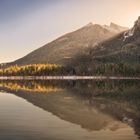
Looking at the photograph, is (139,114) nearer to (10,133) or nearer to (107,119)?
(107,119)

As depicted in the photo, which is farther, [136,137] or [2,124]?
[2,124]

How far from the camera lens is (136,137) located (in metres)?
36.9

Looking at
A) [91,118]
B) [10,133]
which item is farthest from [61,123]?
[10,133]

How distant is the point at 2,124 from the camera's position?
44.8m

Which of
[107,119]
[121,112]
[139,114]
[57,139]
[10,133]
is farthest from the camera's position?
[121,112]

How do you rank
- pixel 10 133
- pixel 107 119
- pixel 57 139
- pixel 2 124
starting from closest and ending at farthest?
1. pixel 57 139
2. pixel 10 133
3. pixel 2 124
4. pixel 107 119

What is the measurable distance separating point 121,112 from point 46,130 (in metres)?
18.7

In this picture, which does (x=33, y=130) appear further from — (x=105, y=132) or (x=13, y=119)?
(x=13, y=119)

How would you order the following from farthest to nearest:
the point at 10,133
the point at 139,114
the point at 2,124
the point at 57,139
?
the point at 139,114
the point at 2,124
the point at 10,133
the point at 57,139

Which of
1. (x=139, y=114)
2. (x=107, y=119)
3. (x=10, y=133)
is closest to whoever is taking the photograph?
(x=10, y=133)

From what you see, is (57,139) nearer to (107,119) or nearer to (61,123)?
(61,123)

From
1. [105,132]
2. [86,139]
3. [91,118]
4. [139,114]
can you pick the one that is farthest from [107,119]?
[86,139]

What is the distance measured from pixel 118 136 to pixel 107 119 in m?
11.2

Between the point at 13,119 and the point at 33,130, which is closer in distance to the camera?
the point at 33,130
